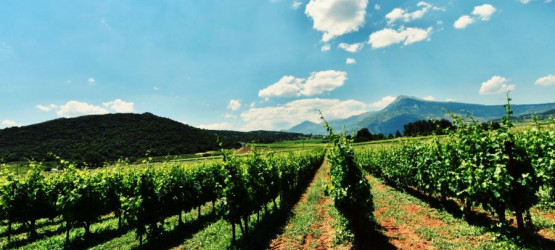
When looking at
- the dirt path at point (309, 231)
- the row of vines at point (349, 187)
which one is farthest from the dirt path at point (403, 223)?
the dirt path at point (309, 231)

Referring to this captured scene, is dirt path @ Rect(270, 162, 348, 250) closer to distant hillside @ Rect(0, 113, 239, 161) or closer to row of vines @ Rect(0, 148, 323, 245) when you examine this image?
→ row of vines @ Rect(0, 148, 323, 245)

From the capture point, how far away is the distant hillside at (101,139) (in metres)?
84.5

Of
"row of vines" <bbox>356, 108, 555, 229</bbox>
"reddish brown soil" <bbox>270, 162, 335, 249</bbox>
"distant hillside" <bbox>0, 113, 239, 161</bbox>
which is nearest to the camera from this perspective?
"row of vines" <bbox>356, 108, 555, 229</bbox>

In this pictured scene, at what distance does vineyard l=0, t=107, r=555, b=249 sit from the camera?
9562 mm

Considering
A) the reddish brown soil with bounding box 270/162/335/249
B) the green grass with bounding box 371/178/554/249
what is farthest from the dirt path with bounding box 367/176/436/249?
the reddish brown soil with bounding box 270/162/335/249

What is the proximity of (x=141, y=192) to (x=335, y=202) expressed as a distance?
10.2 m

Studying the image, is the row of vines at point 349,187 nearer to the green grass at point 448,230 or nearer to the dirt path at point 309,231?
the dirt path at point 309,231

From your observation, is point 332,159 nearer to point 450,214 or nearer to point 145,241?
point 450,214

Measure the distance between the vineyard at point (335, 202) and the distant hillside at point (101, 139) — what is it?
79462 mm

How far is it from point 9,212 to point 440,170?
26438mm

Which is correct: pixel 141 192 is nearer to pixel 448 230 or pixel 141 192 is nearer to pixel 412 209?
pixel 448 230

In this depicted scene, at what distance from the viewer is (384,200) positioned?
18.6m

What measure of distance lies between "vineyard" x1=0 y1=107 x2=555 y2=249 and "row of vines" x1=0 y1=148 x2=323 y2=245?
0.07 m

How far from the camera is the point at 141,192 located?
13633 mm
